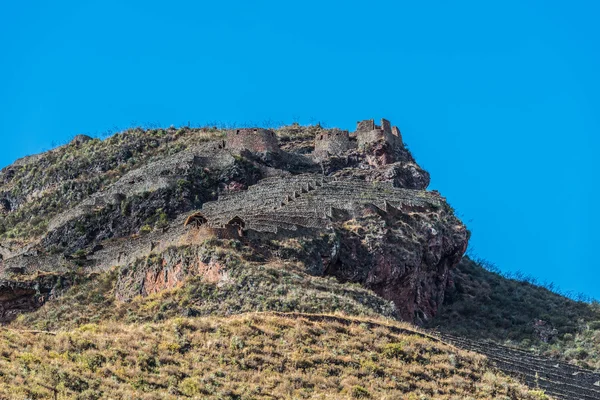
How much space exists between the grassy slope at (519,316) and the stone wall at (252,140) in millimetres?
16317

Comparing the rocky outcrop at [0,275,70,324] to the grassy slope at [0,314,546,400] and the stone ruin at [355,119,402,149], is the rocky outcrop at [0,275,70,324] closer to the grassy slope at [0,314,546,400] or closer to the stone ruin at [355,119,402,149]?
the grassy slope at [0,314,546,400]

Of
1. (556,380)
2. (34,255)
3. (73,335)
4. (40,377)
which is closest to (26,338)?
(73,335)

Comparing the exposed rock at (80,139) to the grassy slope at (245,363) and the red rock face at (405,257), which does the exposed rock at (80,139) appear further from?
the grassy slope at (245,363)

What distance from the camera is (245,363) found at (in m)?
37.0

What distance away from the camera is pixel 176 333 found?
38.8 m

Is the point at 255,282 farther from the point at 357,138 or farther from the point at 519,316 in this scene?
the point at 357,138

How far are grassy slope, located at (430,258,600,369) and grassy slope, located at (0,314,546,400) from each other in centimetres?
1490

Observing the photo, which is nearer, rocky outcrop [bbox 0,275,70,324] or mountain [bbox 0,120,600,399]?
mountain [bbox 0,120,600,399]

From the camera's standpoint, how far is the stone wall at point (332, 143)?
3221 inches

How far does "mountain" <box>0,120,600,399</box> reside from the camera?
3594 cm

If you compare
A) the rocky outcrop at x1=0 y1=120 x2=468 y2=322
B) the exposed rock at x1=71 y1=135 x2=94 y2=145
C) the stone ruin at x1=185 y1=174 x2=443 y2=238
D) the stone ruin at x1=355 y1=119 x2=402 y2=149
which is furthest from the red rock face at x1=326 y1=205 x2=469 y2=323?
the exposed rock at x1=71 y1=135 x2=94 y2=145

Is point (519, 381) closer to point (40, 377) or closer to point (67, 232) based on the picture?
point (40, 377)

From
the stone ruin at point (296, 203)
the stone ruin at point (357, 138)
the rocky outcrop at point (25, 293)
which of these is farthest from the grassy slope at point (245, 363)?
the stone ruin at point (357, 138)

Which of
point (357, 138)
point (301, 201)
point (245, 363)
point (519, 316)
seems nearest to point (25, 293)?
point (301, 201)
